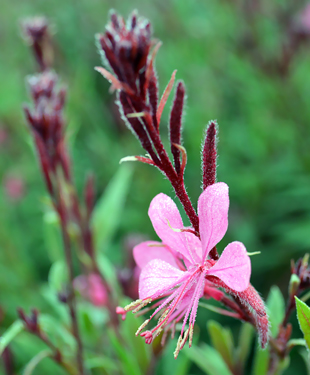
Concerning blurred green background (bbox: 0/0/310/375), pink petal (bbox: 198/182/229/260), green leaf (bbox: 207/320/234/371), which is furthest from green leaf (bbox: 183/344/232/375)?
blurred green background (bbox: 0/0/310/375)

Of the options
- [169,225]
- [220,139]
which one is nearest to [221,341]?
[169,225]

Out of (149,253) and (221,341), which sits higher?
(149,253)

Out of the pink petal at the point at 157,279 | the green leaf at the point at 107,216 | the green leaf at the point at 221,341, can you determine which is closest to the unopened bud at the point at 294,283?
the pink petal at the point at 157,279

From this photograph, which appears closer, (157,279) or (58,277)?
(157,279)

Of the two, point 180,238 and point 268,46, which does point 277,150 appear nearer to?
point 268,46

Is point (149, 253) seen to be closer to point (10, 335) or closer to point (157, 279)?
point (157, 279)

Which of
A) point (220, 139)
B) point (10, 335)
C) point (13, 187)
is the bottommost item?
point (10, 335)

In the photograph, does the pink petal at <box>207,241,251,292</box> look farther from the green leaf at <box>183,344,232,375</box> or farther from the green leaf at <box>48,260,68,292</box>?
the green leaf at <box>48,260,68,292</box>
